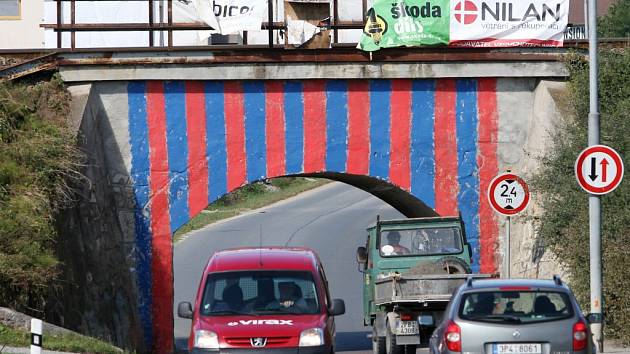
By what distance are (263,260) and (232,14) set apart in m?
8.78

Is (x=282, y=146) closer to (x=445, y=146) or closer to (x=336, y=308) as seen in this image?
(x=445, y=146)

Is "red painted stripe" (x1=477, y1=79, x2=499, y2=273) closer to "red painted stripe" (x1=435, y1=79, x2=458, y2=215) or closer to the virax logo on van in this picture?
"red painted stripe" (x1=435, y1=79, x2=458, y2=215)

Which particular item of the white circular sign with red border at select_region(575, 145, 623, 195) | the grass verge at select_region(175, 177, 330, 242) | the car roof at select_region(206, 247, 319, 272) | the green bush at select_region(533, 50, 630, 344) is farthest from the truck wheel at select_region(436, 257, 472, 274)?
the grass verge at select_region(175, 177, 330, 242)

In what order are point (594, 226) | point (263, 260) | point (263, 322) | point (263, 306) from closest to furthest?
point (263, 322) < point (263, 306) < point (263, 260) < point (594, 226)

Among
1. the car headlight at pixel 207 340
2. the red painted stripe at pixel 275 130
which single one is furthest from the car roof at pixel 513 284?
the red painted stripe at pixel 275 130

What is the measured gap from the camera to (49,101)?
2367cm

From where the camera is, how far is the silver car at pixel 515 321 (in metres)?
12.9

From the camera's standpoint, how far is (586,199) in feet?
72.4

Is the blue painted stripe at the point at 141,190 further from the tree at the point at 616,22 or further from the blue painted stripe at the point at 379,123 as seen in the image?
the tree at the point at 616,22

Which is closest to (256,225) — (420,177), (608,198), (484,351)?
(420,177)

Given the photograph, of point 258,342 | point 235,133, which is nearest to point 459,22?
point 235,133

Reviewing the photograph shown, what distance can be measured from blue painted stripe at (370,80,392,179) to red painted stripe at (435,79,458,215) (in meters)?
0.96

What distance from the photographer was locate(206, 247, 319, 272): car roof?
1605 cm

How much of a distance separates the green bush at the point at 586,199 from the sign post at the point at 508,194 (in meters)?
1.24
